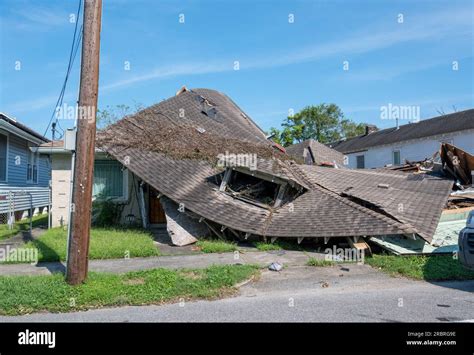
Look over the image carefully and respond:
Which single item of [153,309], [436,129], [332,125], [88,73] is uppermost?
[332,125]

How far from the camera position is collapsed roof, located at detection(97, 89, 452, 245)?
10125mm

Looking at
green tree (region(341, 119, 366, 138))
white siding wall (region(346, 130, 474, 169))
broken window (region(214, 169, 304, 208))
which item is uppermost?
green tree (region(341, 119, 366, 138))

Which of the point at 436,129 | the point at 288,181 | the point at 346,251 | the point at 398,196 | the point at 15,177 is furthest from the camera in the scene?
the point at 436,129

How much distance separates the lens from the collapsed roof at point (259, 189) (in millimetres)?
10125

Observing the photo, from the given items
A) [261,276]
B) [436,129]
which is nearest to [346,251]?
[261,276]

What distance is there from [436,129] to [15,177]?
29916 millimetres

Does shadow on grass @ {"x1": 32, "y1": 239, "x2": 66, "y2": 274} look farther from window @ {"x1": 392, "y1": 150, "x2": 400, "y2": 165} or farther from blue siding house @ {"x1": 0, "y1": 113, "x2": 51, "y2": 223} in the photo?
window @ {"x1": 392, "y1": 150, "x2": 400, "y2": 165}

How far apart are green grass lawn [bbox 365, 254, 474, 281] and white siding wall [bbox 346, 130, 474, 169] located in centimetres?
2420

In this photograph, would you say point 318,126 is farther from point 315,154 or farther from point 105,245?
point 105,245

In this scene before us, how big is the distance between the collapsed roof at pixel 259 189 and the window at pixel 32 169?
7205mm

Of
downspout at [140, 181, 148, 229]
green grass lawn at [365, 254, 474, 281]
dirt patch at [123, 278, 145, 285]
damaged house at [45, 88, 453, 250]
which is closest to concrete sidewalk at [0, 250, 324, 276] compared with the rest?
damaged house at [45, 88, 453, 250]

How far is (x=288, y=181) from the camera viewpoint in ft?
37.9

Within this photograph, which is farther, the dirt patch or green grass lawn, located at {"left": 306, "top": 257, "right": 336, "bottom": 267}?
green grass lawn, located at {"left": 306, "top": 257, "right": 336, "bottom": 267}

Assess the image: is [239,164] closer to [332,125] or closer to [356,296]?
[356,296]
